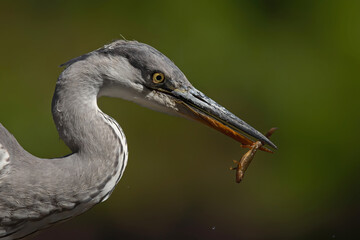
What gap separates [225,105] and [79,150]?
1996 mm

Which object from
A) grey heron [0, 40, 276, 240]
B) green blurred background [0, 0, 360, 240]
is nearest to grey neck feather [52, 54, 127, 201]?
grey heron [0, 40, 276, 240]

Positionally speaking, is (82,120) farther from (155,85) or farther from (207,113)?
(207,113)

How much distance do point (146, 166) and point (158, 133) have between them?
221 millimetres

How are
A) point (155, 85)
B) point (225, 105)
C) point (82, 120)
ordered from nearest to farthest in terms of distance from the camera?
1. point (82, 120)
2. point (155, 85)
3. point (225, 105)

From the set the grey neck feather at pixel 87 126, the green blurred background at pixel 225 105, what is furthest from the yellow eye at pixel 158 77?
the green blurred background at pixel 225 105

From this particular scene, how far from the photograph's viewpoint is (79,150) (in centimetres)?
198

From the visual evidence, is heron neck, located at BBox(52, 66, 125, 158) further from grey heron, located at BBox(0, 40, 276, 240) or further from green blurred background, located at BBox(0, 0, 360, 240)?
green blurred background, located at BBox(0, 0, 360, 240)

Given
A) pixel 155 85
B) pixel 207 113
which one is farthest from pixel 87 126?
pixel 207 113

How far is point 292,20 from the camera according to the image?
4.12 m

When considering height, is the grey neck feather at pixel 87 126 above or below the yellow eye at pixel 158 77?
below

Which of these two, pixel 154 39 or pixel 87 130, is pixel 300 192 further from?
pixel 87 130

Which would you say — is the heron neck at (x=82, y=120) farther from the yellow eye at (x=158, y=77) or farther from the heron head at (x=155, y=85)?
the yellow eye at (x=158, y=77)

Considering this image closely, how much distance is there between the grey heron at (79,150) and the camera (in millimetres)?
1962

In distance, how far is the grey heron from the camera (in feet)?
6.44
